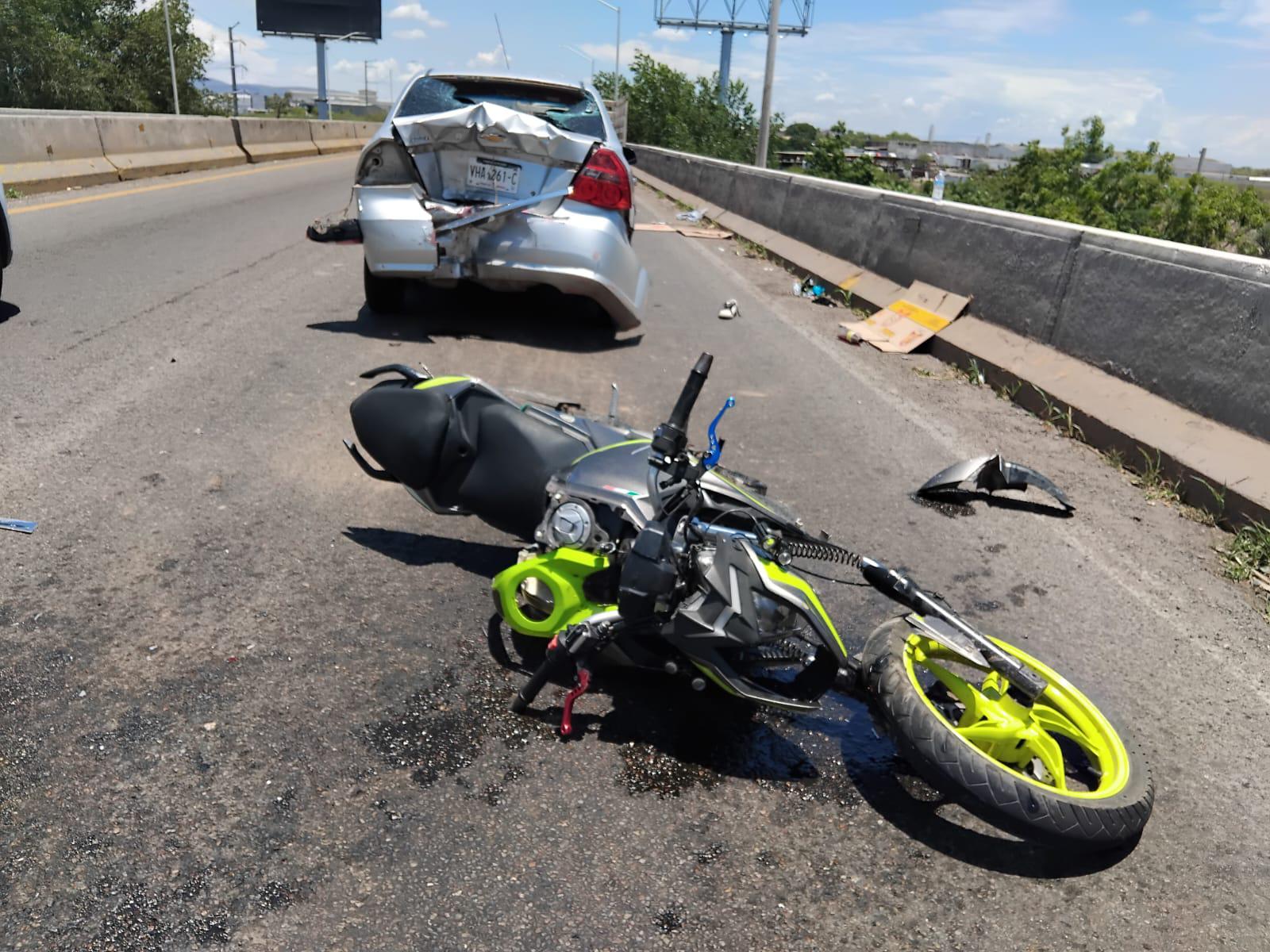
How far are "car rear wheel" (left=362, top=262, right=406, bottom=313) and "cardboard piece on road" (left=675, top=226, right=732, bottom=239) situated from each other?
8938 millimetres

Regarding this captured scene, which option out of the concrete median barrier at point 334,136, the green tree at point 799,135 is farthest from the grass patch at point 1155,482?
the green tree at point 799,135

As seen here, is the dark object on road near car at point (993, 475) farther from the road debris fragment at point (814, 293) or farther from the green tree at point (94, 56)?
the green tree at point (94, 56)

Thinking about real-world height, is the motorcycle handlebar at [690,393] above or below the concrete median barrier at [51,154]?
above

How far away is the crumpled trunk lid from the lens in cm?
648

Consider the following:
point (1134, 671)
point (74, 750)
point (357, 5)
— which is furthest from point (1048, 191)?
point (357, 5)

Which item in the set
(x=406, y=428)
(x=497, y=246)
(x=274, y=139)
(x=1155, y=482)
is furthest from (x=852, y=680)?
(x=274, y=139)

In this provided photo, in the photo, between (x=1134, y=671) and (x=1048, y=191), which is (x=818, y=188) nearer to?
(x=1134, y=671)

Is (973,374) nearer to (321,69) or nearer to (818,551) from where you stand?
(818,551)

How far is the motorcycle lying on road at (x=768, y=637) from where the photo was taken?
2.47 meters

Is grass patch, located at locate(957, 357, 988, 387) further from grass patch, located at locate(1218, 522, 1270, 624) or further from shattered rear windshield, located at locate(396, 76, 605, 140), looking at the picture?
shattered rear windshield, located at locate(396, 76, 605, 140)

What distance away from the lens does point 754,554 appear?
2.70m

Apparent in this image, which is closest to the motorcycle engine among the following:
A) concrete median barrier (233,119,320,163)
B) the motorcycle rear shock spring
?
the motorcycle rear shock spring

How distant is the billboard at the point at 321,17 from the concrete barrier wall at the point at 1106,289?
280 feet

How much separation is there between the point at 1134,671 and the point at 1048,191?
2999cm
